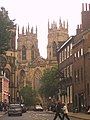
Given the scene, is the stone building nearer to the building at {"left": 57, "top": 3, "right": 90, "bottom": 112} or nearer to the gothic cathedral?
the gothic cathedral

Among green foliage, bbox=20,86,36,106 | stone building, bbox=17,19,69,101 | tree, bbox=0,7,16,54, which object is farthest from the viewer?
stone building, bbox=17,19,69,101

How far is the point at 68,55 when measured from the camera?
76125mm

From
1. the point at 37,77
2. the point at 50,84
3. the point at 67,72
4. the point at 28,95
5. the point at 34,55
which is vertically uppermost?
the point at 34,55

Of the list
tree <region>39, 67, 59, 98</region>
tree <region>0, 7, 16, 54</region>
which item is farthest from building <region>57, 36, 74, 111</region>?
tree <region>0, 7, 16, 54</region>

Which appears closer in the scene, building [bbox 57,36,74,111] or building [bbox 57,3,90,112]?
building [bbox 57,3,90,112]

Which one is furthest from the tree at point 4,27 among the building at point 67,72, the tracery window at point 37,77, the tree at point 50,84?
the tracery window at point 37,77

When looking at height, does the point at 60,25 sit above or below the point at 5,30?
above

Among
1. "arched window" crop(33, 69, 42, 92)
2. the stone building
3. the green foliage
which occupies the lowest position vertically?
the green foliage

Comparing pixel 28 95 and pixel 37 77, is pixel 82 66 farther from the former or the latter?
pixel 37 77

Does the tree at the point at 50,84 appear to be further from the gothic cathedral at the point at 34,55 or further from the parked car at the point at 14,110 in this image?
the gothic cathedral at the point at 34,55

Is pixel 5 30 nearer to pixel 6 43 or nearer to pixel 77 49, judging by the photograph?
pixel 6 43

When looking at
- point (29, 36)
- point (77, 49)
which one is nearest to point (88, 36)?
point (77, 49)

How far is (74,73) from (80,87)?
17.7 ft

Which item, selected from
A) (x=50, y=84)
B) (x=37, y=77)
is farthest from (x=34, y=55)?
(x=50, y=84)
